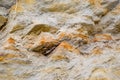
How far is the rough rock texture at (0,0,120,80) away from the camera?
5512mm

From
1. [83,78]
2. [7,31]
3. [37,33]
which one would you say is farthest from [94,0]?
[83,78]

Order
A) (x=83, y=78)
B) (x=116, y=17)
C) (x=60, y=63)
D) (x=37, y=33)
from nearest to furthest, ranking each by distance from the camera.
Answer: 1. (x=83, y=78)
2. (x=60, y=63)
3. (x=37, y=33)
4. (x=116, y=17)

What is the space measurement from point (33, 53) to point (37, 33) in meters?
0.68

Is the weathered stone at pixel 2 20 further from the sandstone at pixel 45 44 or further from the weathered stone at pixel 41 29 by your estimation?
the sandstone at pixel 45 44

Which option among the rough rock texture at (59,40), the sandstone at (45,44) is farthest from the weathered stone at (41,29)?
the sandstone at (45,44)

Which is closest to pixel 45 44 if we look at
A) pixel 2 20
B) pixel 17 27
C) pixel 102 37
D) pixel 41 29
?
pixel 41 29

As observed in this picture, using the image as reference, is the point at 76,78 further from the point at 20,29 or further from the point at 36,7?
the point at 36,7

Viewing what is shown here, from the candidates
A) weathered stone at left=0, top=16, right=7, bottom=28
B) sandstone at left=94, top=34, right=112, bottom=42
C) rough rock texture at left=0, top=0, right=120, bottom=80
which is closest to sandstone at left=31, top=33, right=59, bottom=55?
rough rock texture at left=0, top=0, right=120, bottom=80

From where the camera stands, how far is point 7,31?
681 centimetres

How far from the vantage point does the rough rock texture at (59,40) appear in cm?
551

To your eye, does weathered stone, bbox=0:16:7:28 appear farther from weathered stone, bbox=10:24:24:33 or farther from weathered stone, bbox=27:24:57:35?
weathered stone, bbox=27:24:57:35

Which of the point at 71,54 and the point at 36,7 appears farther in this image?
the point at 36,7

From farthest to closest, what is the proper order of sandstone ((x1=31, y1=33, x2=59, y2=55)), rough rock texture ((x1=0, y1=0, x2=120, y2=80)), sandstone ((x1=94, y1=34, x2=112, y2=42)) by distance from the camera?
sandstone ((x1=94, y1=34, x2=112, y2=42)) < sandstone ((x1=31, y1=33, x2=59, y2=55)) < rough rock texture ((x1=0, y1=0, x2=120, y2=80))

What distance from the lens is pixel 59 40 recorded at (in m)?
6.32
